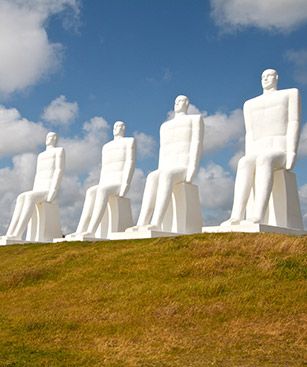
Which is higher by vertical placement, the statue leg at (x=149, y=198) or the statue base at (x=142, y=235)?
the statue leg at (x=149, y=198)

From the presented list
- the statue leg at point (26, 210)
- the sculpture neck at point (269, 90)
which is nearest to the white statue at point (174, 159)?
the sculpture neck at point (269, 90)

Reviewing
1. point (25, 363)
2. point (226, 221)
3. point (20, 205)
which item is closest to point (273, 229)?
point (226, 221)

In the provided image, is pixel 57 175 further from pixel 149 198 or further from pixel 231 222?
pixel 231 222

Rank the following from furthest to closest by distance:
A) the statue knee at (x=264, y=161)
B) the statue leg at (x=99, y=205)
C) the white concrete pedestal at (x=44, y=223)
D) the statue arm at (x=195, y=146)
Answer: the white concrete pedestal at (x=44, y=223)
the statue leg at (x=99, y=205)
the statue arm at (x=195, y=146)
the statue knee at (x=264, y=161)

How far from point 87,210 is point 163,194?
458cm

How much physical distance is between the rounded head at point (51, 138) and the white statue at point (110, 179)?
9.54 ft

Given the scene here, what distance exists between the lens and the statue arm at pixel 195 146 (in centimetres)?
1905

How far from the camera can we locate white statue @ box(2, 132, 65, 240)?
22781 millimetres

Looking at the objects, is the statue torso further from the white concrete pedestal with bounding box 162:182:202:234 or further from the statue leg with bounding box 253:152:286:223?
the statue leg with bounding box 253:152:286:223

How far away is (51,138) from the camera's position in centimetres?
2464

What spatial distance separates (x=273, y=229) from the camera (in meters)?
16.2

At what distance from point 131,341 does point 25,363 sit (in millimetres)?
1757

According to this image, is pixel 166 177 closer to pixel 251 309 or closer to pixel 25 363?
pixel 251 309

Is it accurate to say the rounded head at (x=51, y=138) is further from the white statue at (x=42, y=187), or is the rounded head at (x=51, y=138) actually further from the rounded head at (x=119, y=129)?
the rounded head at (x=119, y=129)
